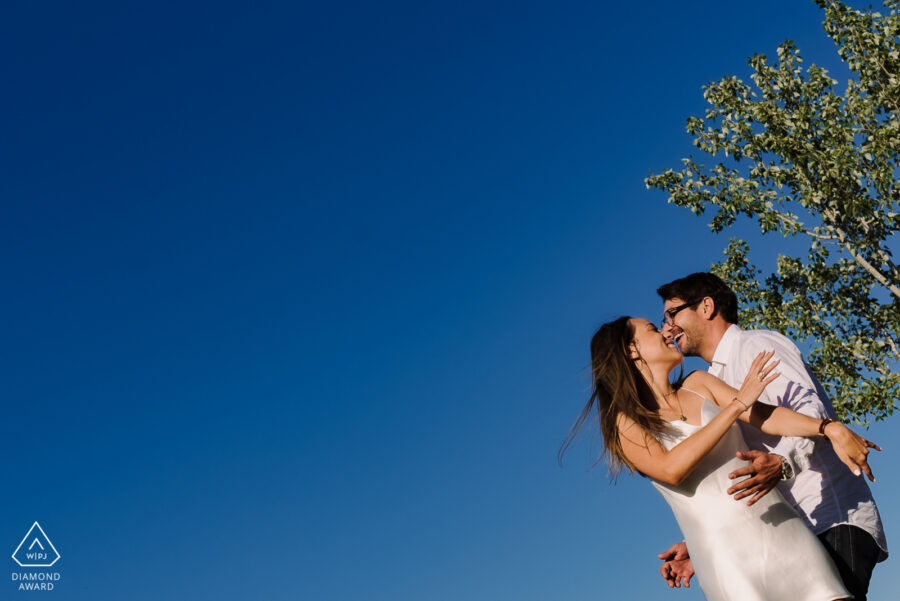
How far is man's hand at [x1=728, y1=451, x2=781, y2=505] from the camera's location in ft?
12.3

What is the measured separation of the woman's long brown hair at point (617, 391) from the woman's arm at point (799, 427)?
1.25ft

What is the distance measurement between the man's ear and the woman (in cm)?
104

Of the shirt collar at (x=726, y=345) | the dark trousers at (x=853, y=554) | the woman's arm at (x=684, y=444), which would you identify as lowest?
the dark trousers at (x=853, y=554)

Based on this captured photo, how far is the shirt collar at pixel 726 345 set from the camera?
17.3ft

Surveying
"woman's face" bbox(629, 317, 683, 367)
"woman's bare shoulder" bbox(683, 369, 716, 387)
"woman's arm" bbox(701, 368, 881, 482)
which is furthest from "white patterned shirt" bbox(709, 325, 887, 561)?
"woman's face" bbox(629, 317, 683, 367)

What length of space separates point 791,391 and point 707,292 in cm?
107

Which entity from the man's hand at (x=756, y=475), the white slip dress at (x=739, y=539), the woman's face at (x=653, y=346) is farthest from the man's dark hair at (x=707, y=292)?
the man's hand at (x=756, y=475)

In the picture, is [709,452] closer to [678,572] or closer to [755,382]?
[755,382]

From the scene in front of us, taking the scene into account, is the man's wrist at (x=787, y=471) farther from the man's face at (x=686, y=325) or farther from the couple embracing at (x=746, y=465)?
the man's face at (x=686, y=325)

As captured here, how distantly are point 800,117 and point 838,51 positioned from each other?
63.0 inches

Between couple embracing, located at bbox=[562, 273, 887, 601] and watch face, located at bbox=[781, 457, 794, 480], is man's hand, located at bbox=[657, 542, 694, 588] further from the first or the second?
watch face, located at bbox=[781, 457, 794, 480]

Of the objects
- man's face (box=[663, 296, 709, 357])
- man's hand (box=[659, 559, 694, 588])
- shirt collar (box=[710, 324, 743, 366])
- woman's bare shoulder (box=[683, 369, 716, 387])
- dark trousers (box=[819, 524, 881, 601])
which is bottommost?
dark trousers (box=[819, 524, 881, 601])

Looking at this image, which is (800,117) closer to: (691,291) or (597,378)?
(691,291)

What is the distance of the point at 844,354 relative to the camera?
52.9ft
